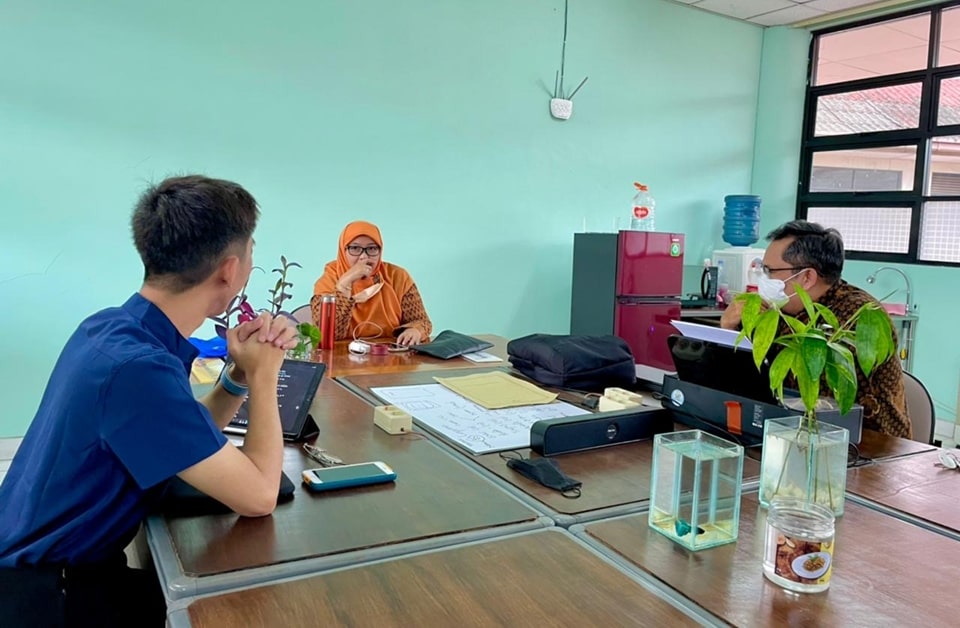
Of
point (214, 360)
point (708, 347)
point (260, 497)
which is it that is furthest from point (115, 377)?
point (214, 360)

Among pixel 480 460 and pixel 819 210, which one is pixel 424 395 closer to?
pixel 480 460

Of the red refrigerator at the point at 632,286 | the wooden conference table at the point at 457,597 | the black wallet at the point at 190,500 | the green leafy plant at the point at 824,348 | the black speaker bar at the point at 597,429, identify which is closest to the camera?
the wooden conference table at the point at 457,597

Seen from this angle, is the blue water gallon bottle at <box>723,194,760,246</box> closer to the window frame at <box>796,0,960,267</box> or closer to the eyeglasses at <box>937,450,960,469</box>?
the window frame at <box>796,0,960,267</box>

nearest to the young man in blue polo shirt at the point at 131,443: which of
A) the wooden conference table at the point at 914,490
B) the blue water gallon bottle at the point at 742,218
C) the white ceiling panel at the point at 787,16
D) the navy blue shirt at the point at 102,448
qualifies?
the navy blue shirt at the point at 102,448

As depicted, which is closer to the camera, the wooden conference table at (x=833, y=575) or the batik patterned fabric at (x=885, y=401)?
the wooden conference table at (x=833, y=575)

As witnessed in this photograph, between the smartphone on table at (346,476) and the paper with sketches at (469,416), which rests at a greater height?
the smartphone on table at (346,476)

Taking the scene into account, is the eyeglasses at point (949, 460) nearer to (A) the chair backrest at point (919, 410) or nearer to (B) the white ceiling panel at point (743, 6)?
(A) the chair backrest at point (919, 410)

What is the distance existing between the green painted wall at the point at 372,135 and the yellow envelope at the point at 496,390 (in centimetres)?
215

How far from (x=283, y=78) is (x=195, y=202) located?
2874 mm

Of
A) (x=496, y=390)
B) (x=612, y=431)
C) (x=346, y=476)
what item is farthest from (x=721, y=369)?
(x=346, y=476)

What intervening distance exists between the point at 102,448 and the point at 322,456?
398 mm

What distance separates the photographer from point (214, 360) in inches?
86.9

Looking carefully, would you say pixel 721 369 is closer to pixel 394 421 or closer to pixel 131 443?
pixel 394 421

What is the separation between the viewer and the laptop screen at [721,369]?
1399mm
